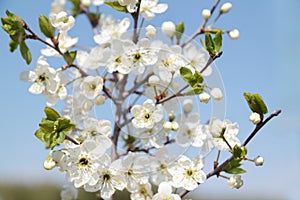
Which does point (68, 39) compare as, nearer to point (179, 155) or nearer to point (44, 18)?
point (44, 18)

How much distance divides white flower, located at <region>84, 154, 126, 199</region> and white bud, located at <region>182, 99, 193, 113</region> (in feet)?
0.73

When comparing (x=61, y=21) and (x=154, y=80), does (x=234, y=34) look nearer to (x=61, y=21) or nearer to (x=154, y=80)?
(x=154, y=80)

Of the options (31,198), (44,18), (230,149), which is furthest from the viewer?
(31,198)

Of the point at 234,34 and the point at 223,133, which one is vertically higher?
the point at 234,34

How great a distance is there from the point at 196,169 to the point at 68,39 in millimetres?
406

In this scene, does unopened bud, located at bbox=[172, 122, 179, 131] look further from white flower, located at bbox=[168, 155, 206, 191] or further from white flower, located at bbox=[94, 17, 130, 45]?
white flower, located at bbox=[94, 17, 130, 45]

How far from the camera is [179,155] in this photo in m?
0.85

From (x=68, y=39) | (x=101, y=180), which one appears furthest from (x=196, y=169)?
(x=68, y=39)

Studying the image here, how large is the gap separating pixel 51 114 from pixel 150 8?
33cm

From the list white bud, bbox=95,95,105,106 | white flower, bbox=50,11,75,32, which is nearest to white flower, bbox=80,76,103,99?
white bud, bbox=95,95,105,106

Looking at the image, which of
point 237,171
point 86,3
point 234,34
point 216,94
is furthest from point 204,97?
point 86,3

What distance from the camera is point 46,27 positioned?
0.88 m

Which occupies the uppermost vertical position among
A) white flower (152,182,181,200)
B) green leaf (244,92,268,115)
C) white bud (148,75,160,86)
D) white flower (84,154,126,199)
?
white bud (148,75,160,86)

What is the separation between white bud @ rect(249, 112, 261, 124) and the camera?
75 centimetres
